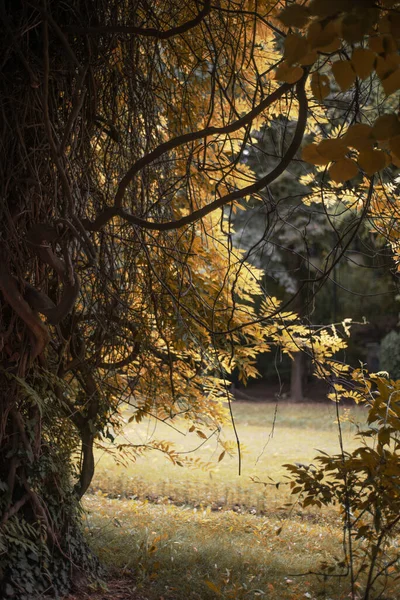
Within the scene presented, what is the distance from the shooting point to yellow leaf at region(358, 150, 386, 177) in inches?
46.7

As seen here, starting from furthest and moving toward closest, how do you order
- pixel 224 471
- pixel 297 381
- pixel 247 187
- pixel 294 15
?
1. pixel 297 381
2. pixel 224 471
3. pixel 247 187
4. pixel 294 15

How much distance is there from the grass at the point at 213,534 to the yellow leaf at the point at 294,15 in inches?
58.7

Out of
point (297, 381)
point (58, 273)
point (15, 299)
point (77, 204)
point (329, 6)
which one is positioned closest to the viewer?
point (329, 6)

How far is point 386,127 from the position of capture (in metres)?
1.09

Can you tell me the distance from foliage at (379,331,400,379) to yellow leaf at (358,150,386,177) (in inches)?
565

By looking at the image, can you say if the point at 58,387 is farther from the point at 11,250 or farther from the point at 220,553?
the point at 220,553

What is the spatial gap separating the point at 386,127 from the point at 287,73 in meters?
0.28

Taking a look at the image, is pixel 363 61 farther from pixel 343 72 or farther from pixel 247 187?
pixel 247 187

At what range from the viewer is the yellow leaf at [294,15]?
1.09m

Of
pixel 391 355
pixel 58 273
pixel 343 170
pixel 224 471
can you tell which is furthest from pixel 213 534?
pixel 391 355

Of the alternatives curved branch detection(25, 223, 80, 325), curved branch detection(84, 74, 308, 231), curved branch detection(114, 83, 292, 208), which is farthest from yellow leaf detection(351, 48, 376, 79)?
curved branch detection(25, 223, 80, 325)

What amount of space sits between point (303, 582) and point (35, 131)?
9.07ft

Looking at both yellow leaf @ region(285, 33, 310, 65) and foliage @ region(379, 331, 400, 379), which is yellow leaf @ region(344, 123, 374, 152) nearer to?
yellow leaf @ region(285, 33, 310, 65)

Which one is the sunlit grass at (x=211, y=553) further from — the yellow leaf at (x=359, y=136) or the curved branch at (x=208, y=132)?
the yellow leaf at (x=359, y=136)
